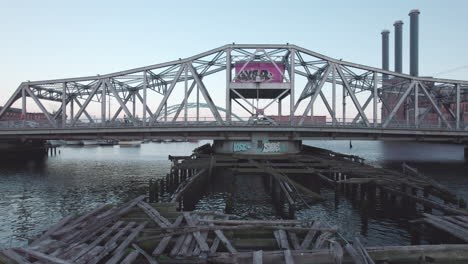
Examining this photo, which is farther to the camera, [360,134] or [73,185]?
[360,134]

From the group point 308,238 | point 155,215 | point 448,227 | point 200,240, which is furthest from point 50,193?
point 448,227

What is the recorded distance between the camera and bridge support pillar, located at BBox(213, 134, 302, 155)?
128 feet

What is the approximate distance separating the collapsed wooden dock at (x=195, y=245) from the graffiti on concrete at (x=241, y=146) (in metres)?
26.1

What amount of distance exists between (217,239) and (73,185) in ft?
94.4

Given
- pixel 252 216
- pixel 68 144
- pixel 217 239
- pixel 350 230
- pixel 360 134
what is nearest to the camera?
pixel 217 239

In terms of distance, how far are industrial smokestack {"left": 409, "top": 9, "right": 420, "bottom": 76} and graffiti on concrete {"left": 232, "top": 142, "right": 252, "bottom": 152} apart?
14999 centimetres

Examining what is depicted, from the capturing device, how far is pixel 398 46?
572ft

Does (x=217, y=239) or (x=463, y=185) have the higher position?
(x=217, y=239)

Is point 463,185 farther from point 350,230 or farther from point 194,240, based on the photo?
point 194,240

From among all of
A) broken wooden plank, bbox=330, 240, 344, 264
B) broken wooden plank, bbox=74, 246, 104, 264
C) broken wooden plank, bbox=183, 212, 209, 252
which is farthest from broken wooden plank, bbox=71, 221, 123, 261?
broken wooden plank, bbox=330, 240, 344, 264

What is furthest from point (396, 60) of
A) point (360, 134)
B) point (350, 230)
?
point (350, 230)

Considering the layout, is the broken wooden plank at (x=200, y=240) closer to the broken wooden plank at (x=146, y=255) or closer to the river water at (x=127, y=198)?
the broken wooden plank at (x=146, y=255)

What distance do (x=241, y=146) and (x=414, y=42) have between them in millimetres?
163830

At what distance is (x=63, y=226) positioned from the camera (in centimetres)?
1270
